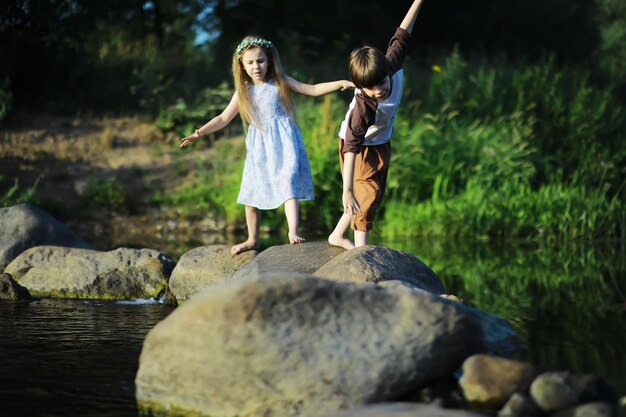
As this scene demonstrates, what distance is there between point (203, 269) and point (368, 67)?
6.54 ft

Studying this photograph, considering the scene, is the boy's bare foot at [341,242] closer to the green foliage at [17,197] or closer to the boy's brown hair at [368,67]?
the boy's brown hair at [368,67]

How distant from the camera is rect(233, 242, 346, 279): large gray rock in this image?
6.15 metres

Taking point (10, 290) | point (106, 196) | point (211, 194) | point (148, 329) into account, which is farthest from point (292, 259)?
point (106, 196)

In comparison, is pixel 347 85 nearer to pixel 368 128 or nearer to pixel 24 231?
pixel 368 128

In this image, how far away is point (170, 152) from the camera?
570 inches

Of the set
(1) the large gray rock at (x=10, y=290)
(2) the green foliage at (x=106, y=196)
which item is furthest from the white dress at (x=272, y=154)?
(2) the green foliage at (x=106, y=196)

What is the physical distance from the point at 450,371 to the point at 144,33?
1602cm

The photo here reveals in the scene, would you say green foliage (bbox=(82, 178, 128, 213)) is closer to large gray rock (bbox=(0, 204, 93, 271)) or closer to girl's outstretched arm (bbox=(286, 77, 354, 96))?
large gray rock (bbox=(0, 204, 93, 271))

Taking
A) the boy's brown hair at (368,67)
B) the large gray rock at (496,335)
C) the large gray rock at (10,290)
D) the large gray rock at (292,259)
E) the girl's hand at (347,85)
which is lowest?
the large gray rock at (496,335)

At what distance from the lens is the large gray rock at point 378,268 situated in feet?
17.8

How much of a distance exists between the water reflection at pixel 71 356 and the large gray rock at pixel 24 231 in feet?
4.91

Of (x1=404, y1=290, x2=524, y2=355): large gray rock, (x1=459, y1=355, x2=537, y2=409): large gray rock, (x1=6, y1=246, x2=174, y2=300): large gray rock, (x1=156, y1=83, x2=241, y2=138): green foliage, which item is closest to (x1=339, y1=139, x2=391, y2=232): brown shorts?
(x1=404, y1=290, x2=524, y2=355): large gray rock

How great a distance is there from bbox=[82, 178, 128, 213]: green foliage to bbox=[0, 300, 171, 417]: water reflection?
240 inches

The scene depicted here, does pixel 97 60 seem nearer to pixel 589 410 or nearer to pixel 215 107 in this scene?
pixel 215 107
